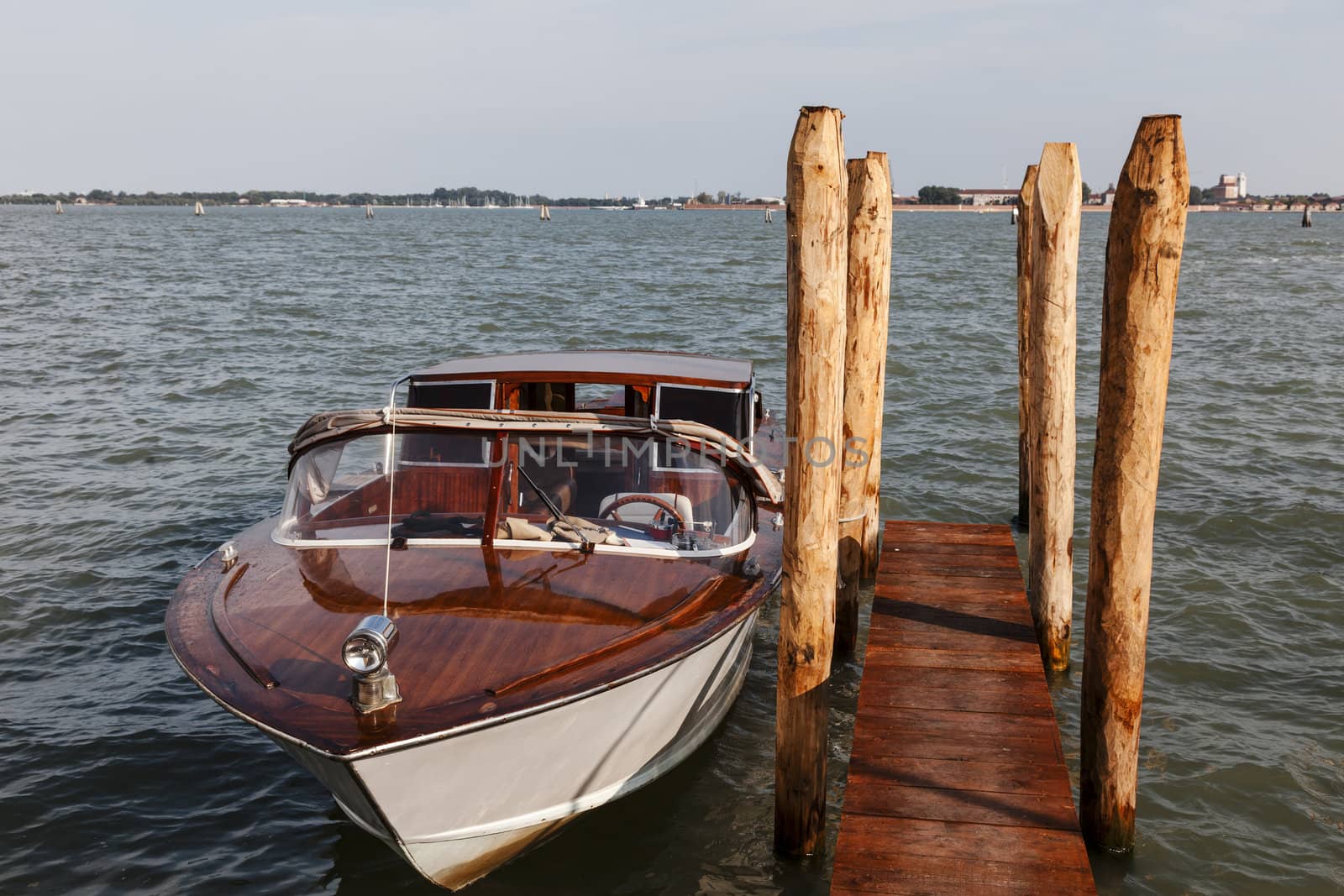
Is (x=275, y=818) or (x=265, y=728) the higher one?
(x=265, y=728)

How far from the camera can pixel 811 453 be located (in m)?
5.36

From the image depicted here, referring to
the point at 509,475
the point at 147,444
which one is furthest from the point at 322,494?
the point at 147,444

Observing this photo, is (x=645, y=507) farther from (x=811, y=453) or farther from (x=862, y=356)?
(x=862, y=356)

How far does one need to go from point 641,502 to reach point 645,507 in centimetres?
4

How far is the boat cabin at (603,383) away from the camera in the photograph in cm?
805

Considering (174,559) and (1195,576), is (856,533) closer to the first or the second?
(1195,576)

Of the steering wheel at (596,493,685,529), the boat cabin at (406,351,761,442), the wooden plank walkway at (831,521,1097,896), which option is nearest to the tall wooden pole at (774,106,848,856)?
the wooden plank walkway at (831,521,1097,896)

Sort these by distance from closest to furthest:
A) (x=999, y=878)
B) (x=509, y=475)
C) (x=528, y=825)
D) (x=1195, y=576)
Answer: (x=999, y=878) < (x=528, y=825) < (x=509, y=475) < (x=1195, y=576)

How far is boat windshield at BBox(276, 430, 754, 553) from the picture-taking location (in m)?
6.52

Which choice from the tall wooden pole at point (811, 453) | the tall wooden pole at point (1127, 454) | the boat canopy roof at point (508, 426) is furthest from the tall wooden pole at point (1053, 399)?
the tall wooden pole at point (811, 453)

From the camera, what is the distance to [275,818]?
6660 millimetres

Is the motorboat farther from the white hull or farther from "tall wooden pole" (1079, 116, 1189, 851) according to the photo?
"tall wooden pole" (1079, 116, 1189, 851)

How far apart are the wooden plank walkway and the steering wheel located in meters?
1.49

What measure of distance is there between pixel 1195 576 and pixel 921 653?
15.3 feet
